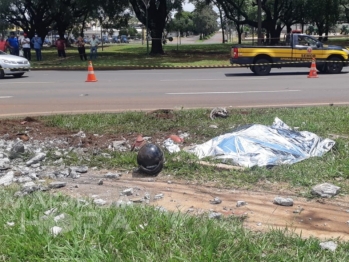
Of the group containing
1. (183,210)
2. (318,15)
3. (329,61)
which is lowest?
(183,210)

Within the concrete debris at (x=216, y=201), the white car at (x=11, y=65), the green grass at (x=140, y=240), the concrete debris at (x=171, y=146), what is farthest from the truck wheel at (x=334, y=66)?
the green grass at (x=140, y=240)

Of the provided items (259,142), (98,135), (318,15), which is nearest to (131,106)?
(98,135)

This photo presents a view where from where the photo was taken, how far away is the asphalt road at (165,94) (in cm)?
1197

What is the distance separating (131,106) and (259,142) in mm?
5248

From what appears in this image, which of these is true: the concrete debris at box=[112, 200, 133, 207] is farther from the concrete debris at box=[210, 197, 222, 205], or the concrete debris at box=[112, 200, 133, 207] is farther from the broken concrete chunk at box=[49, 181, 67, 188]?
the broken concrete chunk at box=[49, 181, 67, 188]

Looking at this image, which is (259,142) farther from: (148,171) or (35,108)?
(35,108)

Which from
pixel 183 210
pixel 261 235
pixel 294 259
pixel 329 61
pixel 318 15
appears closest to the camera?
pixel 294 259

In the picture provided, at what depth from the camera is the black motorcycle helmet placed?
6.47 meters

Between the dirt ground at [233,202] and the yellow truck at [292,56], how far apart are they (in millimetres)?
14720

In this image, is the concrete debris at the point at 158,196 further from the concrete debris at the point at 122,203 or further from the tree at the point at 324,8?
the tree at the point at 324,8

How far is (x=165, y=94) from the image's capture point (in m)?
14.2

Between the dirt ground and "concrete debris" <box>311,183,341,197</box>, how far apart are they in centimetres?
8

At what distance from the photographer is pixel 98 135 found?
8516 mm

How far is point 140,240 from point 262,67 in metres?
17.4
